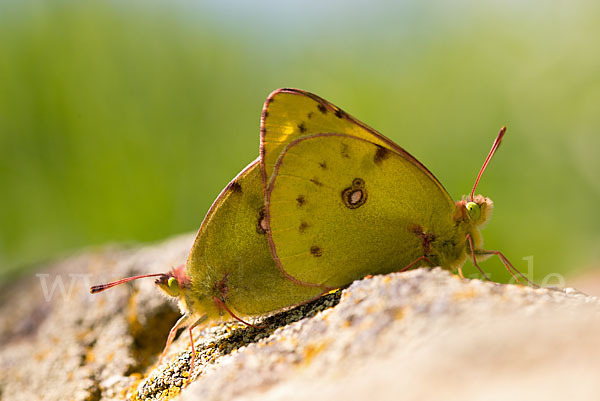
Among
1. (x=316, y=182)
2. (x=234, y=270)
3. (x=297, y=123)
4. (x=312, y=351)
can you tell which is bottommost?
(x=312, y=351)

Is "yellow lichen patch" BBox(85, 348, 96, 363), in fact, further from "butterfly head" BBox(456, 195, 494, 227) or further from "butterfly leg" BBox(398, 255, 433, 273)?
"butterfly head" BBox(456, 195, 494, 227)

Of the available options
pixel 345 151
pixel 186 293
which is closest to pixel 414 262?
pixel 345 151

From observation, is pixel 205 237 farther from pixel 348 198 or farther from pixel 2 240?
pixel 2 240

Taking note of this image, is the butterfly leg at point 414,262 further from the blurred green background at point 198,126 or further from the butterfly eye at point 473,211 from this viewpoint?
the blurred green background at point 198,126

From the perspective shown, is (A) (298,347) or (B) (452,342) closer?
(B) (452,342)

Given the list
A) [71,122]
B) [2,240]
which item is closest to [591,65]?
[71,122]

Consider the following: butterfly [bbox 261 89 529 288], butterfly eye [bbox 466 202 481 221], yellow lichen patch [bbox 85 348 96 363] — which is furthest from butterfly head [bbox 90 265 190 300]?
butterfly eye [bbox 466 202 481 221]

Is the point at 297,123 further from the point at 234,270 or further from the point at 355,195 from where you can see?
the point at 234,270
